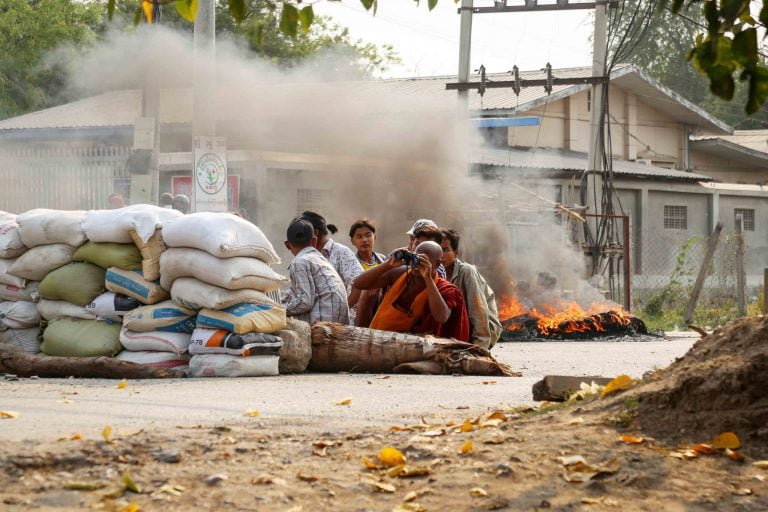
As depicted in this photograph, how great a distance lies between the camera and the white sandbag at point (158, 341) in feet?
28.1

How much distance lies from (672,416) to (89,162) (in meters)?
13.8

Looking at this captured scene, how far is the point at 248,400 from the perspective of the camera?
6.80m

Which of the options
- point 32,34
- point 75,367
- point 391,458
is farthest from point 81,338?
point 32,34

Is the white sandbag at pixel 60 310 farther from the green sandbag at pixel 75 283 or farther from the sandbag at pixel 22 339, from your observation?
the sandbag at pixel 22 339

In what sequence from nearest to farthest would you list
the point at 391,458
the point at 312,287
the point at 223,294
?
the point at 391,458, the point at 223,294, the point at 312,287

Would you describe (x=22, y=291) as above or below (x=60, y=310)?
above

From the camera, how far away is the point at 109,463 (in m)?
4.40

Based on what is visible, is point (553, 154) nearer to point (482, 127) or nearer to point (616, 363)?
point (482, 127)

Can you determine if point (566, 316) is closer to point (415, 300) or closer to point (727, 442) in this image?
point (415, 300)

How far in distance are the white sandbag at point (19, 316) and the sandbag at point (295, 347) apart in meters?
2.07

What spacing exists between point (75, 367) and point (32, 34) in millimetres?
21230

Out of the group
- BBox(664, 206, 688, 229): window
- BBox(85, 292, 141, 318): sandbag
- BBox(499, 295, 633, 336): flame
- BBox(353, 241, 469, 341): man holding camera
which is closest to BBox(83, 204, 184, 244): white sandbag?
BBox(85, 292, 141, 318): sandbag

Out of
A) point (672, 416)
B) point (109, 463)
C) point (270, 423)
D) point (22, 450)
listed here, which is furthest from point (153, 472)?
point (672, 416)

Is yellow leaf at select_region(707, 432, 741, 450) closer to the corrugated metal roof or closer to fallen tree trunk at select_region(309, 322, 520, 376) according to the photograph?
fallen tree trunk at select_region(309, 322, 520, 376)
